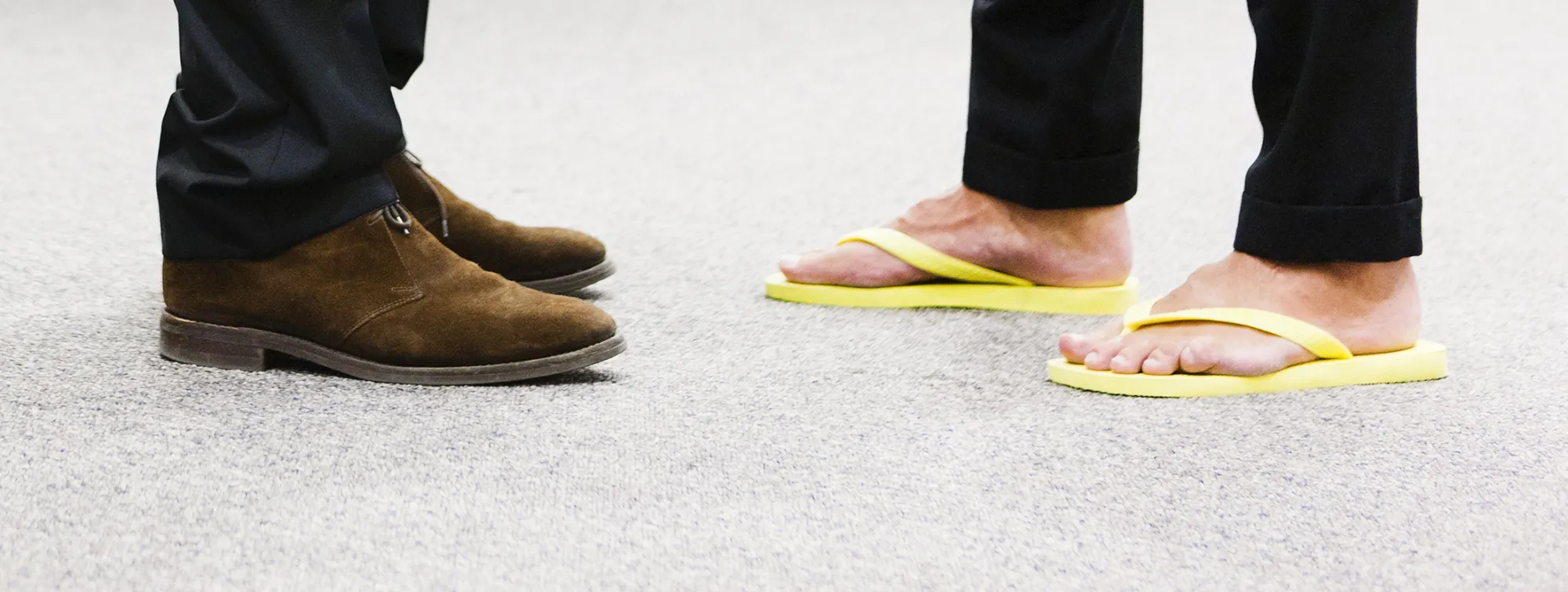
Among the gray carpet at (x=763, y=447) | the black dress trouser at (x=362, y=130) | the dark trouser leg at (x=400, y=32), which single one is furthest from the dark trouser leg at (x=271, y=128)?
the dark trouser leg at (x=400, y=32)

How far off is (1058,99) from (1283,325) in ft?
0.93

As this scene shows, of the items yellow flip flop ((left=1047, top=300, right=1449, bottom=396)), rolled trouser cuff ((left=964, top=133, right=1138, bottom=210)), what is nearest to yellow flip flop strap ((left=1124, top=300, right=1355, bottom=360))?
yellow flip flop ((left=1047, top=300, right=1449, bottom=396))

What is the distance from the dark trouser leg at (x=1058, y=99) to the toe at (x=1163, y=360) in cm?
25

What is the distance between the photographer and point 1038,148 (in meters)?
1.17

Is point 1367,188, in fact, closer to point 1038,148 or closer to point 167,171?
point 1038,148

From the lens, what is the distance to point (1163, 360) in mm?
954

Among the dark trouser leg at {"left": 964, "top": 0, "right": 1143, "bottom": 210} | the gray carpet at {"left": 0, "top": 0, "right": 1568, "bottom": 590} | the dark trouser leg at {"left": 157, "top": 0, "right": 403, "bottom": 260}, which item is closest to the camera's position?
the gray carpet at {"left": 0, "top": 0, "right": 1568, "bottom": 590}

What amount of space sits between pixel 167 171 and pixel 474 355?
9.1 inches

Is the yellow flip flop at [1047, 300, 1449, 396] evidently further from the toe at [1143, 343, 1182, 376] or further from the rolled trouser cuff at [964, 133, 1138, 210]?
the rolled trouser cuff at [964, 133, 1138, 210]

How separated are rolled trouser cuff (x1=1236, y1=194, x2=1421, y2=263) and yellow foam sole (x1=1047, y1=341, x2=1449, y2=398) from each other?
70mm

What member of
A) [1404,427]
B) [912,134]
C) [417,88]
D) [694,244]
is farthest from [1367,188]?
[417,88]

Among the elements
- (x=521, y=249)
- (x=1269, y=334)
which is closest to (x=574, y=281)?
(x=521, y=249)

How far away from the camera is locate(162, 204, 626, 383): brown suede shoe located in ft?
3.12

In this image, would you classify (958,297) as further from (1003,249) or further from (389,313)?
(389,313)
